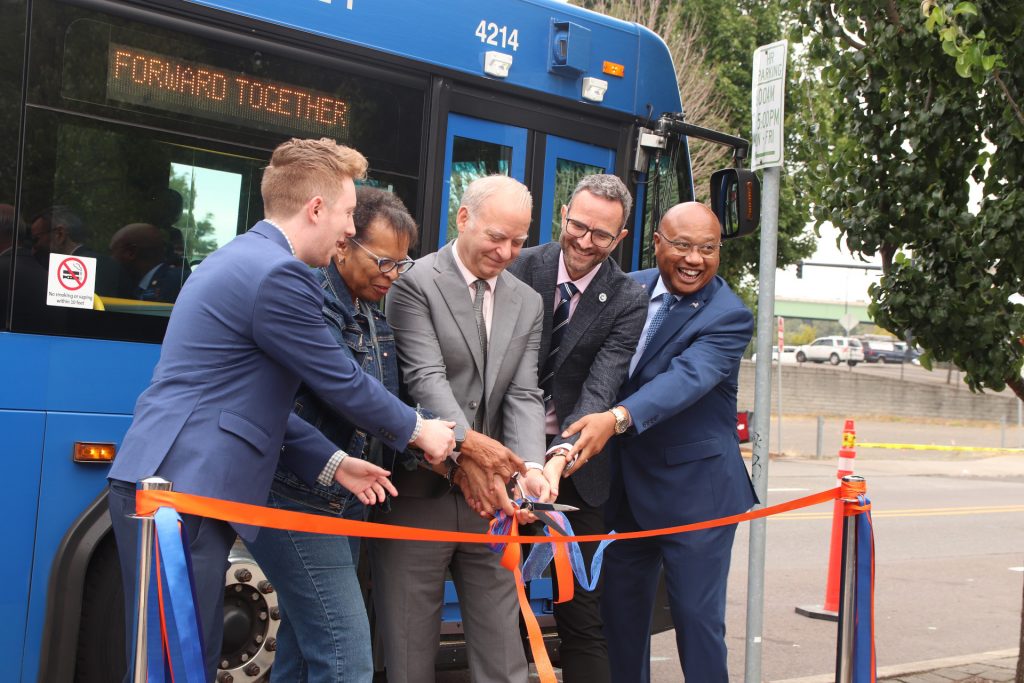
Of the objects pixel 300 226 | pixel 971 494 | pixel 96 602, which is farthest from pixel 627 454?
pixel 971 494

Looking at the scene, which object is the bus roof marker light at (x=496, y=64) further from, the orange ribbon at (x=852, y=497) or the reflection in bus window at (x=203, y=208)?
the orange ribbon at (x=852, y=497)

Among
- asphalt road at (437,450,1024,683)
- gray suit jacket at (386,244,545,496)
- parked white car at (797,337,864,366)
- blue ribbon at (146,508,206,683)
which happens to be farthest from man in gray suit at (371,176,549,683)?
parked white car at (797,337,864,366)

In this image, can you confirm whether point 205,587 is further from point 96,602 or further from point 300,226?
point 96,602

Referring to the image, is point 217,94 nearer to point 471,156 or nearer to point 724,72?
point 471,156

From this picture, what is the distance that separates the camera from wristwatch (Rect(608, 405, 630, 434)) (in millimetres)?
4113

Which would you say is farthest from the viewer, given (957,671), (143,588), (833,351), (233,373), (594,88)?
(833,351)

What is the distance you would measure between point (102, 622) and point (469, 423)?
5.76 ft

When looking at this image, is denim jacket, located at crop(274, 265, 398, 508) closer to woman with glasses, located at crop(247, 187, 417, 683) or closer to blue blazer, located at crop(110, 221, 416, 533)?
woman with glasses, located at crop(247, 187, 417, 683)

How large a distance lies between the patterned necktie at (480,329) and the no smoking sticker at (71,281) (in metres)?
1.60

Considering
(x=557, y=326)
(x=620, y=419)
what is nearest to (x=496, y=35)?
(x=557, y=326)

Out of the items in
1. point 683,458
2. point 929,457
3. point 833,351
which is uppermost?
point 833,351

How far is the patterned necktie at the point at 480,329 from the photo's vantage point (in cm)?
387

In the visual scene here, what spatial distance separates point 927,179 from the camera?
18.5ft

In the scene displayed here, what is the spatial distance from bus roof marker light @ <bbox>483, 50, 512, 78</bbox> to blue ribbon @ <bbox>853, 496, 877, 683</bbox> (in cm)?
267
